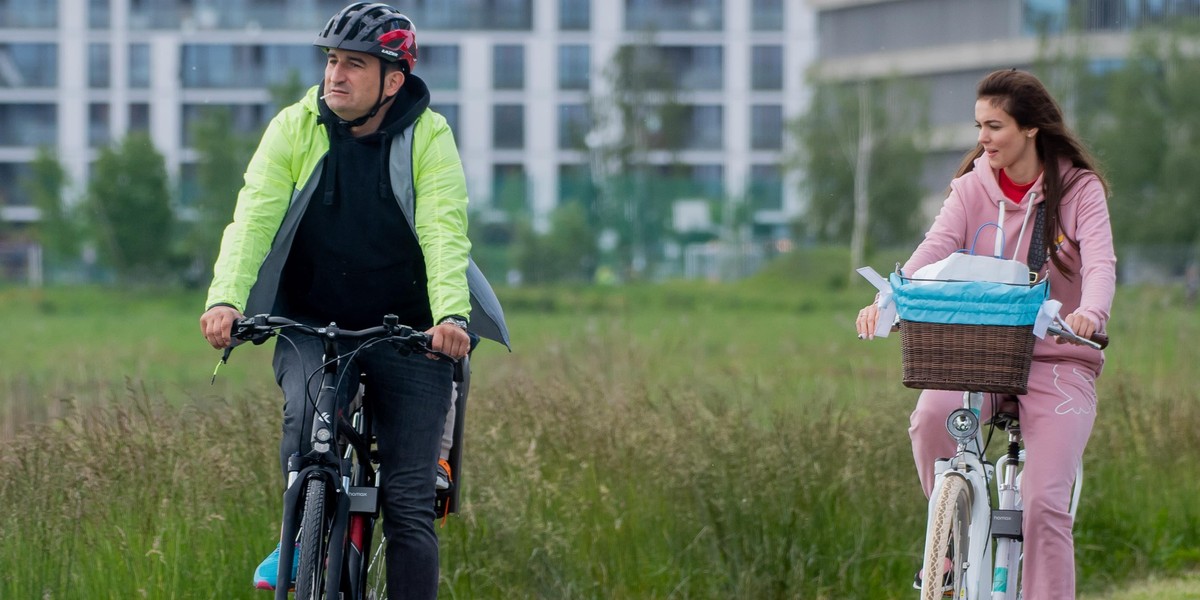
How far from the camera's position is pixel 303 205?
4.56 meters

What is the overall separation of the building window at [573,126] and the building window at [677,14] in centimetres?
538

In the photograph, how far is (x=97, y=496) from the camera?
19.5 feet

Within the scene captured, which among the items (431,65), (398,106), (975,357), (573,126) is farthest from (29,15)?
(975,357)

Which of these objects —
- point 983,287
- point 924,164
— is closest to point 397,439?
point 983,287

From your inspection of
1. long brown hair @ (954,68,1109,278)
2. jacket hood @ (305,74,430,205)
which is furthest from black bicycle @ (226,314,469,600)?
long brown hair @ (954,68,1109,278)

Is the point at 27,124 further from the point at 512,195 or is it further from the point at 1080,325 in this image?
the point at 1080,325

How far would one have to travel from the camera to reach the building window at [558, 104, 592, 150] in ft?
194

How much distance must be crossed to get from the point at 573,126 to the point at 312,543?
5650 cm

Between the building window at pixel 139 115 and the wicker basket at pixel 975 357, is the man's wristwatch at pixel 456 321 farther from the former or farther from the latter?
the building window at pixel 139 115

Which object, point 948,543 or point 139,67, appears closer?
point 948,543

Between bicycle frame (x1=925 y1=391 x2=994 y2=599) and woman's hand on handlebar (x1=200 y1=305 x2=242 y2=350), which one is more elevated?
woman's hand on handlebar (x1=200 y1=305 x2=242 y2=350)

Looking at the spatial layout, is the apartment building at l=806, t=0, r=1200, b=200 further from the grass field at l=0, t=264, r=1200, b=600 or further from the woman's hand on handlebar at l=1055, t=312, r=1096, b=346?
the woman's hand on handlebar at l=1055, t=312, r=1096, b=346

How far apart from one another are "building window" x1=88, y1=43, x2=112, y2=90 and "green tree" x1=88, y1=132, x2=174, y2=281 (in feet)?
83.0

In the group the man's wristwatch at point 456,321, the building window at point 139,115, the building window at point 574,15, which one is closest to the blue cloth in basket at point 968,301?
the man's wristwatch at point 456,321
